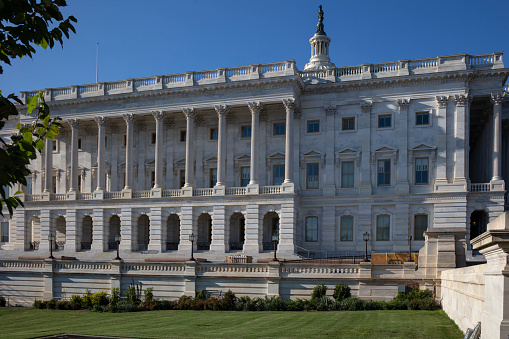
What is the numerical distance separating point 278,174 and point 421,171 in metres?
14.8

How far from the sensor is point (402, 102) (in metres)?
57.9

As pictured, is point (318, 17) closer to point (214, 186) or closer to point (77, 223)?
point (214, 186)

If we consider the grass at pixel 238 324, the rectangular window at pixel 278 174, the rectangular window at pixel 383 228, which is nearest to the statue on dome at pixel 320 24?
the rectangular window at pixel 278 174

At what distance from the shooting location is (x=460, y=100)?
2196 inches

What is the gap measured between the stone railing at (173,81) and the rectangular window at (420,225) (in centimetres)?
1913

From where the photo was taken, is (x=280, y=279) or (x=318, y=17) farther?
(x=318, y=17)

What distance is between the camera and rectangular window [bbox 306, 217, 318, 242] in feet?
197

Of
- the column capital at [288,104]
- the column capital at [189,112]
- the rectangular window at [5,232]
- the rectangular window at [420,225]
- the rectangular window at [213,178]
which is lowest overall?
the rectangular window at [5,232]

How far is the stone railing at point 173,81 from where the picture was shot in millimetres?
59938

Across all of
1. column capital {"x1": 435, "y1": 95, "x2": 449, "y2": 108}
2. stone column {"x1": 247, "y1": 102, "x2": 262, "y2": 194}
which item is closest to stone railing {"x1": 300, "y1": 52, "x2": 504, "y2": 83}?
column capital {"x1": 435, "y1": 95, "x2": 449, "y2": 108}

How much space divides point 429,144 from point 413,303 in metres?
30.1

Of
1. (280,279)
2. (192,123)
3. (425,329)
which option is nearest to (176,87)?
(192,123)

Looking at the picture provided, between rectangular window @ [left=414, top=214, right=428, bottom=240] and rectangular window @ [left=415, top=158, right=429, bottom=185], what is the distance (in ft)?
11.0

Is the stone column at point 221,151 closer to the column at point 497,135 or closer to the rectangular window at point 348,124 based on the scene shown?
the rectangular window at point 348,124
